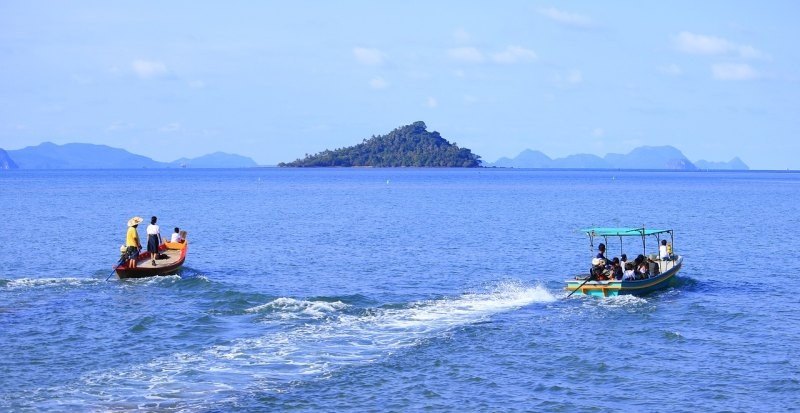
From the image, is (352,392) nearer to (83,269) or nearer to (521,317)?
(521,317)

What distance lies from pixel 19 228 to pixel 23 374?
4523 cm

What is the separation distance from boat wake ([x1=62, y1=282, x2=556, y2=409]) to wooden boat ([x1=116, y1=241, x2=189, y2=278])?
26.9 ft

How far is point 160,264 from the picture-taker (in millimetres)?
38031

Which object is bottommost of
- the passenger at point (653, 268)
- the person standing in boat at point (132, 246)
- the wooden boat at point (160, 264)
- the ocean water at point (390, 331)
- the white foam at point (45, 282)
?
the ocean water at point (390, 331)

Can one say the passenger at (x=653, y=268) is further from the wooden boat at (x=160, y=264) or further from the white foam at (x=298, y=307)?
the wooden boat at (x=160, y=264)

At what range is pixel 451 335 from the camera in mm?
26906

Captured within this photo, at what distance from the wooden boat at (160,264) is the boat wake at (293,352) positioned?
26.9 ft

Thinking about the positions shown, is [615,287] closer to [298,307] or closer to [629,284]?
[629,284]

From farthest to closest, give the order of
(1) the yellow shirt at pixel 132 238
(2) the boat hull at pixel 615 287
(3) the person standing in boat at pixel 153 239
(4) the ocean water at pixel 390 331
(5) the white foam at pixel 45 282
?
(3) the person standing in boat at pixel 153 239 < (1) the yellow shirt at pixel 132 238 < (5) the white foam at pixel 45 282 < (2) the boat hull at pixel 615 287 < (4) the ocean water at pixel 390 331

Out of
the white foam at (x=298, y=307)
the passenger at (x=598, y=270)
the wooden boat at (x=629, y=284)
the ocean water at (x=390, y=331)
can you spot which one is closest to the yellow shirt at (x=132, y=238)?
the ocean water at (x=390, y=331)

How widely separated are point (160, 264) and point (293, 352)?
15690 mm

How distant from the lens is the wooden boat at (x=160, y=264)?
3681 cm

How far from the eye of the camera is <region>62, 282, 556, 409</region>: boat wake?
20688 millimetres

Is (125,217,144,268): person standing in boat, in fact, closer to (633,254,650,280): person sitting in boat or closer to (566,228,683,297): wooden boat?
(566,228,683,297): wooden boat
